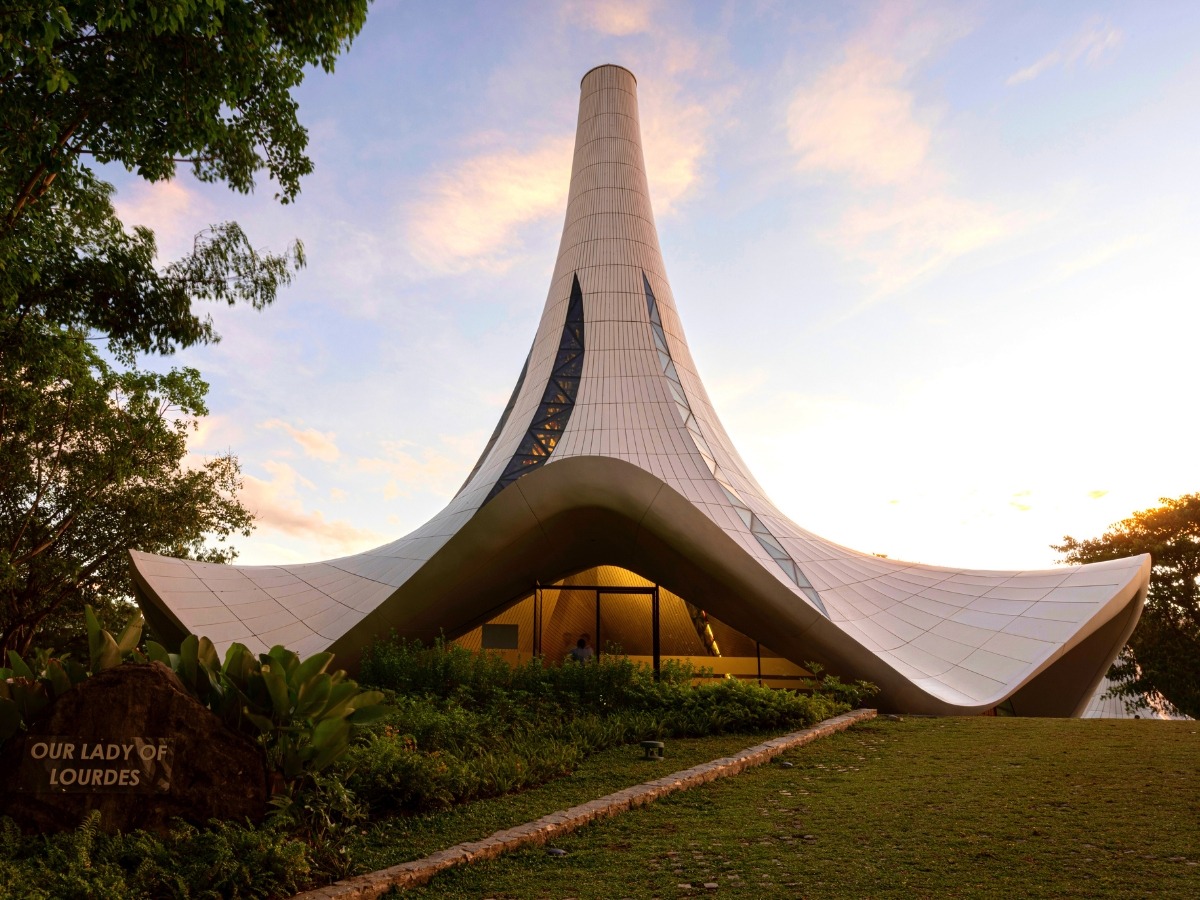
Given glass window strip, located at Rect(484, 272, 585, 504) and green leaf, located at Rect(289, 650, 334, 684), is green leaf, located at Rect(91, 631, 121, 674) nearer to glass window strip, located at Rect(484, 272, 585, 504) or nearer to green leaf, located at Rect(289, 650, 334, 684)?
green leaf, located at Rect(289, 650, 334, 684)

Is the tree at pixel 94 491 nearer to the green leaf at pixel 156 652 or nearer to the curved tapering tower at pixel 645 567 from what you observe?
the curved tapering tower at pixel 645 567

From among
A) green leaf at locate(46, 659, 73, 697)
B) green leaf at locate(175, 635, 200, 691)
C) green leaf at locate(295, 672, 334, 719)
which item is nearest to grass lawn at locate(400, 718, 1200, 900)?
green leaf at locate(295, 672, 334, 719)

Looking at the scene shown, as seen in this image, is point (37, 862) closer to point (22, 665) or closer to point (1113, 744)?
point (22, 665)

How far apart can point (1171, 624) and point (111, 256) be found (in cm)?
2362

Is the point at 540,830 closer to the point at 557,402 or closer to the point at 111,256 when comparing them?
the point at 111,256

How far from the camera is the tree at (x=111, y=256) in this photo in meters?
6.21

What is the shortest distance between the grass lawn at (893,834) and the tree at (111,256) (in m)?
5.54

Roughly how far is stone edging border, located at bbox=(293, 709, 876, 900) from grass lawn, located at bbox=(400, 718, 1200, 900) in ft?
0.29

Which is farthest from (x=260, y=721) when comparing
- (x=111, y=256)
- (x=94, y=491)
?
(x=94, y=491)

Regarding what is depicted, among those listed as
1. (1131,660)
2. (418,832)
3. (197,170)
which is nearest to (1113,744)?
(418,832)

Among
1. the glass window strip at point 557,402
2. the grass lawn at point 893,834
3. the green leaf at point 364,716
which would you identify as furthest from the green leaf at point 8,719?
the glass window strip at point 557,402

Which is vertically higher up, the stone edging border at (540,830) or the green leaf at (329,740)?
the green leaf at (329,740)

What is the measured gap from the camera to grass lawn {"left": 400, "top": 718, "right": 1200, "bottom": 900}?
349 cm

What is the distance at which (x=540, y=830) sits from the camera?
4.27 meters
